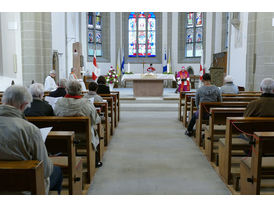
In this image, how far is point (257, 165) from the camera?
2.57 metres

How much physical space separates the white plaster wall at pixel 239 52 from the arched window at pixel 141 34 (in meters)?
7.06

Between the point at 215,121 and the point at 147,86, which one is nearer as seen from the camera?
the point at 215,121

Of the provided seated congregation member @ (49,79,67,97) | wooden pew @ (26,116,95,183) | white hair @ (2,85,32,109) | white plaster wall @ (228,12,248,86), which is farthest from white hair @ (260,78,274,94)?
white plaster wall @ (228,12,248,86)

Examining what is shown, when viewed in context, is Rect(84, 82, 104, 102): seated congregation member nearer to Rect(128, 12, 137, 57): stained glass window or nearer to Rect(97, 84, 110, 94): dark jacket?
Rect(97, 84, 110, 94): dark jacket

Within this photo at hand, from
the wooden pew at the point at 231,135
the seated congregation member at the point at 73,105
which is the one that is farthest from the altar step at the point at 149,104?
the seated congregation member at the point at 73,105

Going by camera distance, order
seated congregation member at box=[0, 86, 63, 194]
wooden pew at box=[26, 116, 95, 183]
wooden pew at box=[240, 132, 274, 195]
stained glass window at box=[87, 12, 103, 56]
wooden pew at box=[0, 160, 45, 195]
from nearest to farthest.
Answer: wooden pew at box=[0, 160, 45, 195], seated congregation member at box=[0, 86, 63, 194], wooden pew at box=[240, 132, 274, 195], wooden pew at box=[26, 116, 95, 183], stained glass window at box=[87, 12, 103, 56]

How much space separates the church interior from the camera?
2.97 meters

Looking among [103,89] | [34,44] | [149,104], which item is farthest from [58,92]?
[149,104]

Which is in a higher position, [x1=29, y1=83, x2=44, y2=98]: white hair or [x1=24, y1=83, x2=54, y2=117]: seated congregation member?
[x1=29, y1=83, x2=44, y2=98]: white hair

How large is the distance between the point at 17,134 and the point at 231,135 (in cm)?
240

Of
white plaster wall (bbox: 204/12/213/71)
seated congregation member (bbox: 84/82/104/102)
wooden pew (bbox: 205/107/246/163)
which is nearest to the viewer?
wooden pew (bbox: 205/107/246/163)

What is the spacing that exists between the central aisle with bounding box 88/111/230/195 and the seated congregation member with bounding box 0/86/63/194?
1458mm

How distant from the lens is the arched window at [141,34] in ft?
58.7

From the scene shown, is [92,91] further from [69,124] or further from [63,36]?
[63,36]
